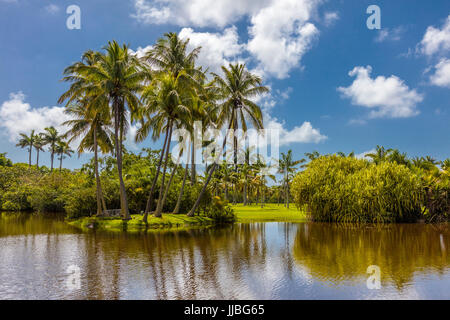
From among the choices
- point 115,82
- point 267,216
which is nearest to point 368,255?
point 115,82

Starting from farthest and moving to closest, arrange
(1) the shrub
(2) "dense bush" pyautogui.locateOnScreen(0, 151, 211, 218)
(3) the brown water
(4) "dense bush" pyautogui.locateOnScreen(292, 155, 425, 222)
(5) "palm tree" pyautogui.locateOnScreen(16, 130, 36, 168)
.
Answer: (5) "palm tree" pyautogui.locateOnScreen(16, 130, 36, 168) → (2) "dense bush" pyautogui.locateOnScreen(0, 151, 211, 218) → (1) the shrub → (4) "dense bush" pyautogui.locateOnScreen(292, 155, 425, 222) → (3) the brown water

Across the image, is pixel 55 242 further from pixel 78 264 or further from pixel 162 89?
pixel 162 89

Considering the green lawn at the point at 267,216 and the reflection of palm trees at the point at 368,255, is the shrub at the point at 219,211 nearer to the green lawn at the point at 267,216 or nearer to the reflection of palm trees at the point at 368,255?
the green lawn at the point at 267,216

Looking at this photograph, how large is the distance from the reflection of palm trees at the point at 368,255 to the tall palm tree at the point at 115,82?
50.5 feet

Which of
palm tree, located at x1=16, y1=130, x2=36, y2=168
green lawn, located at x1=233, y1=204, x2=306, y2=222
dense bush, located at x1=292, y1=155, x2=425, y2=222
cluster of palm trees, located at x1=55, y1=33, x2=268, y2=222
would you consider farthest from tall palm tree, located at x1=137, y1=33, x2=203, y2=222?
palm tree, located at x1=16, y1=130, x2=36, y2=168

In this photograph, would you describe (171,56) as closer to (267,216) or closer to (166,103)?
(166,103)

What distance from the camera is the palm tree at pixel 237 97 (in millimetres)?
28406

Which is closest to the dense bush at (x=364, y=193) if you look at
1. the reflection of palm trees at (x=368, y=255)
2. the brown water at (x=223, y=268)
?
the reflection of palm trees at (x=368, y=255)

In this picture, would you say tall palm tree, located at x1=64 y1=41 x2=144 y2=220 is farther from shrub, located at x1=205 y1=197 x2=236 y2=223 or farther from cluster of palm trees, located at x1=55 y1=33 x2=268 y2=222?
shrub, located at x1=205 y1=197 x2=236 y2=223

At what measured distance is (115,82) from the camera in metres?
25.3

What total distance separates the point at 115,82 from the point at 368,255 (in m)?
20.7

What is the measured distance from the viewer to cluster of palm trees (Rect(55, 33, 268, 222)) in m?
25.3
